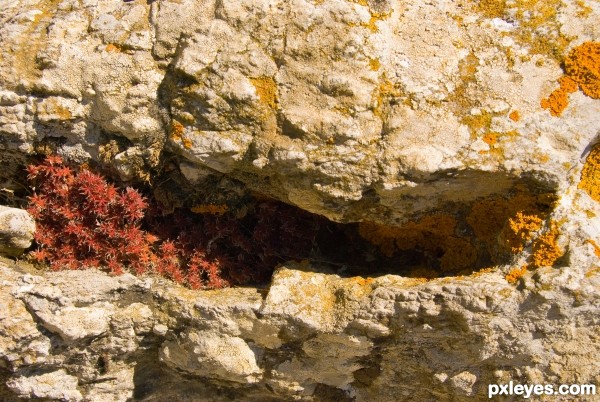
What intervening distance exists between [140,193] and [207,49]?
5.63 feet

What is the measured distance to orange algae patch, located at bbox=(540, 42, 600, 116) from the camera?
4.40 metres

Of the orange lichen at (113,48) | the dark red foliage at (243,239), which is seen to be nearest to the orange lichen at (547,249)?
the dark red foliage at (243,239)

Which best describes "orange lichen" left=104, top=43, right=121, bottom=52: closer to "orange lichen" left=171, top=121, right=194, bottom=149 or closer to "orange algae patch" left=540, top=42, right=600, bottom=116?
"orange lichen" left=171, top=121, right=194, bottom=149

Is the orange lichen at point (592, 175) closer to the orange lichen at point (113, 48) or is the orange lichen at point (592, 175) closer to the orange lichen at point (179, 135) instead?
the orange lichen at point (179, 135)

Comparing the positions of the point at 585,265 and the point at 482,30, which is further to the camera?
the point at 482,30

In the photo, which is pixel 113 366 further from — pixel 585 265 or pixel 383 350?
pixel 585 265

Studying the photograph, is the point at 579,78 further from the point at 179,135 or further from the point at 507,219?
the point at 179,135

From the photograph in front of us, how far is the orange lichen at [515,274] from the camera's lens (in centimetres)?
456

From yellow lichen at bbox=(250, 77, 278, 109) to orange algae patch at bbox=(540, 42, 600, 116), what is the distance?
2211 mm

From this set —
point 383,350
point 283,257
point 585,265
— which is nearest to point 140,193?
point 283,257

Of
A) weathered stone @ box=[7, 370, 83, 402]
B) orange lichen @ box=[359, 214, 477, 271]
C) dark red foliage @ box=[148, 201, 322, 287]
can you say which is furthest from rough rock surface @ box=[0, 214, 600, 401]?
orange lichen @ box=[359, 214, 477, 271]

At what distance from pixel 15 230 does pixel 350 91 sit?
11.8ft

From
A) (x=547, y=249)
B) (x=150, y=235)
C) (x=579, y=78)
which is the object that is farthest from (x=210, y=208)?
(x=579, y=78)

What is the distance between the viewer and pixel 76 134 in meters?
5.35
